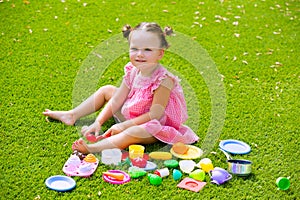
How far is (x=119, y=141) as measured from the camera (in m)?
3.12

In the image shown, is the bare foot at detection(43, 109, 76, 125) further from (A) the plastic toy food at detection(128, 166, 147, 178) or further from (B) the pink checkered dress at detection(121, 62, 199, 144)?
(A) the plastic toy food at detection(128, 166, 147, 178)

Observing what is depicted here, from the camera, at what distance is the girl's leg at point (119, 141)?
3066 mm

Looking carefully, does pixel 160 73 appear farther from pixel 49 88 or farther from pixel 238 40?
pixel 238 40

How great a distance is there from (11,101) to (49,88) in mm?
342

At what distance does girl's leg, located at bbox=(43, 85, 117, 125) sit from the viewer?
3408 mm

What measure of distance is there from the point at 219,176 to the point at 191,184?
0.17 meters

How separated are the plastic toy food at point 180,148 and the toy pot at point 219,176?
0.89 feet

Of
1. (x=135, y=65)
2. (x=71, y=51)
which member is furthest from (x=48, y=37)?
(x=135, y=65)

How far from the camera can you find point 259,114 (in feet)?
12.2

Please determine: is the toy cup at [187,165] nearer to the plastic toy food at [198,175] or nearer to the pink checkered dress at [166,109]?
the plastic toy food at [198,175]

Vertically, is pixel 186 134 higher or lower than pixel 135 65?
lower

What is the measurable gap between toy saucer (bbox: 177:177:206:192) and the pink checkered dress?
1.29 feet

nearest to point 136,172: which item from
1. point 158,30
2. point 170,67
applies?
point 158,30

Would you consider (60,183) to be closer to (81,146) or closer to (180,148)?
(81,146)
